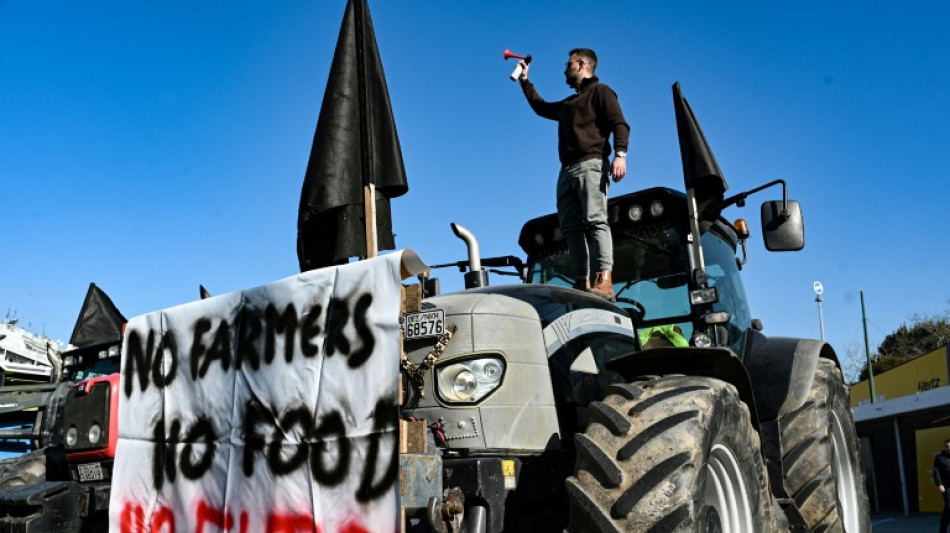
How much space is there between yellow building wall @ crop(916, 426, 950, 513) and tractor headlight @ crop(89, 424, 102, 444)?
20212mm

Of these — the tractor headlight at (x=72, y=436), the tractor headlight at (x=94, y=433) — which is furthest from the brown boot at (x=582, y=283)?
the tractor headlight at (x=72, y=436)

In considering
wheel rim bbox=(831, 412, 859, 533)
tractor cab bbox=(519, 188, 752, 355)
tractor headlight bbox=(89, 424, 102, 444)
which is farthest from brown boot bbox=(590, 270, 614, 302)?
tractor headlight bbox=(89, 424, 102, 444)

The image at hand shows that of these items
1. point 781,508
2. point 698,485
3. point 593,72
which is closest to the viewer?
point 698,485

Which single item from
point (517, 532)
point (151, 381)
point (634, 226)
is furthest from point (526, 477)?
point (634, 226)

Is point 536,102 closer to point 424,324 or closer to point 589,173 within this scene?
point 589,173

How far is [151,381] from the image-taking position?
15.6 feet

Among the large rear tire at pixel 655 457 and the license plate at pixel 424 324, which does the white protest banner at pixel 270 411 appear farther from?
the large rear tire at pixel 655 457

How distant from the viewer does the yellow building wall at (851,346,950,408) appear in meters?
23.3

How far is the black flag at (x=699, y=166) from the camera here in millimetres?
5836

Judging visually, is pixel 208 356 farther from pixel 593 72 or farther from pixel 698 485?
pixel 593 72

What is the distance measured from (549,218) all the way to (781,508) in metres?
2.75

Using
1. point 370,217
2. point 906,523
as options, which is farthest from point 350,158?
point 906,523

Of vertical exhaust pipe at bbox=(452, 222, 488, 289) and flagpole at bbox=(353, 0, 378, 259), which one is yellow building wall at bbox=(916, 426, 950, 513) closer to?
vertical exhaust pipe at bbox=(452, 222, 488, 289)

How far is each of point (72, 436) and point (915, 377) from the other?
2460 centimetres
